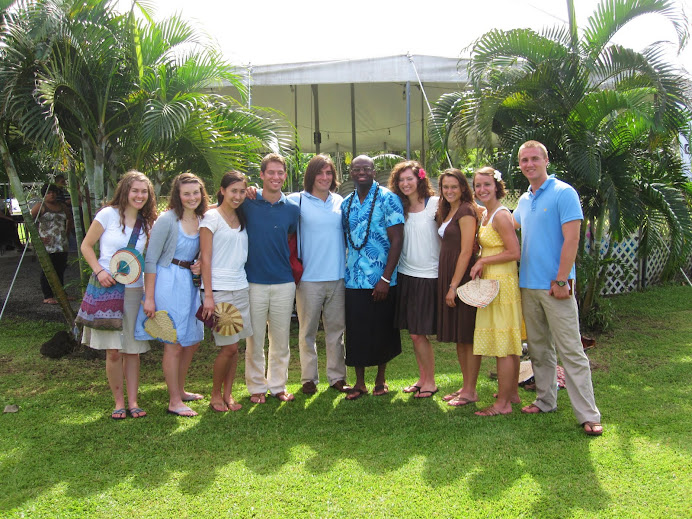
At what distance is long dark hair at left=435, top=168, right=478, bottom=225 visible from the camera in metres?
4.25

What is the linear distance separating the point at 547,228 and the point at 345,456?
1.91m

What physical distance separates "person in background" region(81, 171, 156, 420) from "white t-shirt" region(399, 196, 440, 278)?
187 centimetres

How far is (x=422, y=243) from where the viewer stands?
173 inches

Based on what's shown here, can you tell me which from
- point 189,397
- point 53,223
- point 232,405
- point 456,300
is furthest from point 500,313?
point 53,223

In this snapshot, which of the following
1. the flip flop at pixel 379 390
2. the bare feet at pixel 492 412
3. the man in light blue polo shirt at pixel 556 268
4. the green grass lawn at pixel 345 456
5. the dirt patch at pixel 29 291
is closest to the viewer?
the green grass lawn at pixel 345 456

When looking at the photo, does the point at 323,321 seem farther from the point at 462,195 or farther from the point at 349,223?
the point at 462,195

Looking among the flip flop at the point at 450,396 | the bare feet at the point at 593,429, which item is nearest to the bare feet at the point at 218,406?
the flip flop at the point at 450,396

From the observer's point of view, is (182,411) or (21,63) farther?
(21,63)

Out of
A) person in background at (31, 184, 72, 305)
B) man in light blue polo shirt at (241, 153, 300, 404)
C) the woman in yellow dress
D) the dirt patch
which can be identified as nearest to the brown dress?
the woman in yellow dress

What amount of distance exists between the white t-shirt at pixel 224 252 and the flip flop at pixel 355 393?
1204 mm

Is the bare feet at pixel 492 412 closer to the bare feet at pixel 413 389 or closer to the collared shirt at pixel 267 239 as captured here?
the bare feet at pixel 413 389

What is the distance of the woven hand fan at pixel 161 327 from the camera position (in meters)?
4.06

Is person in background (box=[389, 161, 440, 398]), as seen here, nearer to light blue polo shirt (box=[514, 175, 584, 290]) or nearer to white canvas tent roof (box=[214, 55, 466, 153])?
light blue polo shirt (box=[514, 175, 584, 290])

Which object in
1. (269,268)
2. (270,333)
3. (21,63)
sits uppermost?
(21,63)
